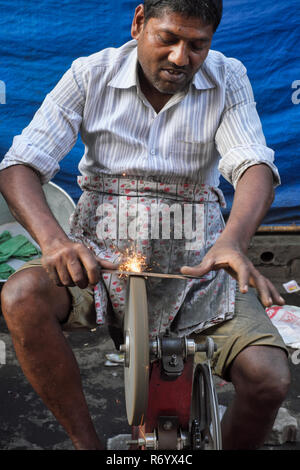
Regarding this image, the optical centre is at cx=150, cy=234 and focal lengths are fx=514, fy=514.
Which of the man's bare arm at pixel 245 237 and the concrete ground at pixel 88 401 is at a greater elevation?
the man's bare arm at pixel 245 237

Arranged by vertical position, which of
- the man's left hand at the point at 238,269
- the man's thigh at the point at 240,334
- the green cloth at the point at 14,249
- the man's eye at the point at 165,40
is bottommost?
the man's thigh at the point at 240,334

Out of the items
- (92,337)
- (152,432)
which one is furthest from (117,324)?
(92,337)

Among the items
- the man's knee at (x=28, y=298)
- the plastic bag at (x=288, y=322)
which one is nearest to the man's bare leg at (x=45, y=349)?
the man's knee at (x=28, y=298)

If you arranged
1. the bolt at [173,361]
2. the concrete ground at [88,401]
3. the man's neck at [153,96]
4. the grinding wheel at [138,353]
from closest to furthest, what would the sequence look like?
the grinding wheel at [138,353], the bolt at [173,361], the man's neck at [153,96], the concrete ground at [88,401]

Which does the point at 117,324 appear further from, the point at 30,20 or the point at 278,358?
the point at 30,20

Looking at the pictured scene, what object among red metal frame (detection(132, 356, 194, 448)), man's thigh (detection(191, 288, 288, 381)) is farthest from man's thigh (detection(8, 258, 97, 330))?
man's thigh (detection(191, 288, 288, 381))

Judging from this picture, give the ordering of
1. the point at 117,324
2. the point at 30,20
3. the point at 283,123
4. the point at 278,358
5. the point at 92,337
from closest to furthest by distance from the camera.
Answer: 1. the point at 278,358
2. the point at 117,324
3. the point at 92,337
4. the point at 30,20
5. the point at 283,123

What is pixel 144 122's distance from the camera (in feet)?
6.98

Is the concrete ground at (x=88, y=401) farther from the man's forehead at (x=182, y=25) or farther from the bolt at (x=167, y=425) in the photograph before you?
the man's forehead at (x=182, y=25)

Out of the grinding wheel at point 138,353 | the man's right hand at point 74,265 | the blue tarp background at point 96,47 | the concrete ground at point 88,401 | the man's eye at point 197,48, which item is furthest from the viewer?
the blue tarp background at point 96,47

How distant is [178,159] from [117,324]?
722 mm

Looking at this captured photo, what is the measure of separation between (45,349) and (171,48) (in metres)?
1.17

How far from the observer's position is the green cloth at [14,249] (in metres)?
4.13

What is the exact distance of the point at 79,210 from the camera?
220 centimetres
